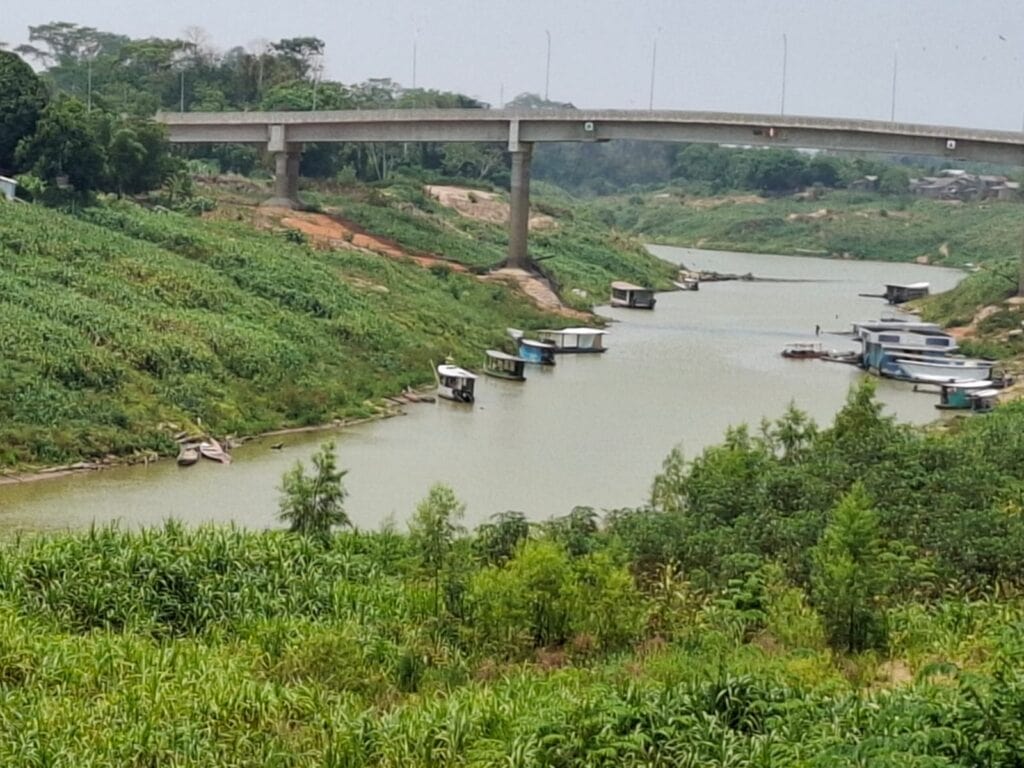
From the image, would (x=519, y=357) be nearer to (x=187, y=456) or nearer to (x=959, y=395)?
(x=959, y=395)

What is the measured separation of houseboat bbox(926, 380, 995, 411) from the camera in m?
32.4

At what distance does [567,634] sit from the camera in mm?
13570

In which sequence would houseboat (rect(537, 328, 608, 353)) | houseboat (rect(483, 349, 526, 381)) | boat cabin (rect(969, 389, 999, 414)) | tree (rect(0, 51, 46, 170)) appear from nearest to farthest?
boat cabin (rect(969, 389, 999, 414)) < houseboat (rect(483, 349, 526, 381)) < houseboat (rect(537, 328, 608, 353)) < tree (rect(0, 51, 46, 170))

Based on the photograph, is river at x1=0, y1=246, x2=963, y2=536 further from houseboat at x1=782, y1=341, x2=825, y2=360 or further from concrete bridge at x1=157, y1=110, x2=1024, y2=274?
concrete bridge at x1=157, y1=110, x2=1024, y2=274

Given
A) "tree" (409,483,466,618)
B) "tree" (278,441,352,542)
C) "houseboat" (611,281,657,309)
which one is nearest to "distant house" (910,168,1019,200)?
"houseboat" (611,281,657,309)

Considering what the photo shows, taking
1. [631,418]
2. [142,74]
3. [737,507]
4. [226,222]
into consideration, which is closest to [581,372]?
[631,418]

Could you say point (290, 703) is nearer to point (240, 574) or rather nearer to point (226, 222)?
point (240, 574)

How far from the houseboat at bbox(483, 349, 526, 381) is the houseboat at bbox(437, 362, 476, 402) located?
2807 millimetres

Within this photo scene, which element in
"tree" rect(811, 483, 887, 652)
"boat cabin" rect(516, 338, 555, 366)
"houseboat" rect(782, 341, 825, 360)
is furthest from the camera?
"houseboat" rect(782, 341, 825, 360)

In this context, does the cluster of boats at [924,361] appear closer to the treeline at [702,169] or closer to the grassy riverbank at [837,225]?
the grassy riverbank at [837,225]

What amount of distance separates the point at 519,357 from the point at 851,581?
23045 millimetres

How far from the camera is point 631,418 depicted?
2955cm

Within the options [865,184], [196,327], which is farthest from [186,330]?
[865,184]

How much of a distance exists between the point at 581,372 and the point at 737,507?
18.1 metres
